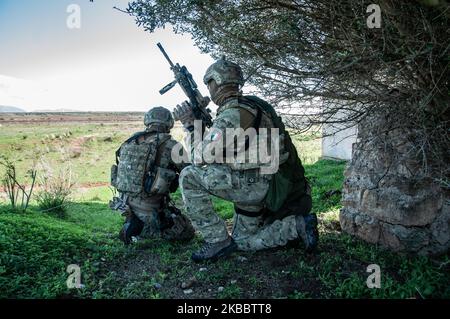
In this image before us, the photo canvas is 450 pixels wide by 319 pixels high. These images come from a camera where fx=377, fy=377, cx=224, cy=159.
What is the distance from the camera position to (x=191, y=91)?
14.5 ft

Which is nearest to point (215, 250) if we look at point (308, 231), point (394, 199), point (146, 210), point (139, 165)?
point (308, 231)

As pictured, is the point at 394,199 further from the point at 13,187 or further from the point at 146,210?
the point at 13,187

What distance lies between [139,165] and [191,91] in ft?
3.71

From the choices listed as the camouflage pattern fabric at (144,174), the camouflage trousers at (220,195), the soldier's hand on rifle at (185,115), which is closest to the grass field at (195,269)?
the camouflage trousers at (220,195)

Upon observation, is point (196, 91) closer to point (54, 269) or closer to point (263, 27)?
point (263, 27)

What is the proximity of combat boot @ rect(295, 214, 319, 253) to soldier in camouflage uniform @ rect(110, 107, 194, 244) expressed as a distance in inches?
60.6

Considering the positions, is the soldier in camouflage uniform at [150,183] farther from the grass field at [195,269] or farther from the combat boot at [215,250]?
the combat boot at [215,250]

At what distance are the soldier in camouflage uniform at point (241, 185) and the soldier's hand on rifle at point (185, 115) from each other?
0.58 feet

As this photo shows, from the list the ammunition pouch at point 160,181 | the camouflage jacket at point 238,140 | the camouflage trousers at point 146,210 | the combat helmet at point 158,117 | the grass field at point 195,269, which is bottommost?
the grass field at point 195,269

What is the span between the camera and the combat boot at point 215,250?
3779 millimetres

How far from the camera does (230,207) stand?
7992 millimetres

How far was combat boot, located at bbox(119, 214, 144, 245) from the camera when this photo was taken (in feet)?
15.5

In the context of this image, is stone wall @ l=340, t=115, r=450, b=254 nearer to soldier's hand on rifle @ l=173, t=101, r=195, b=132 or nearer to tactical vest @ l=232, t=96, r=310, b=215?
tactical vest @ l=232, t=96, r=310, b=215
